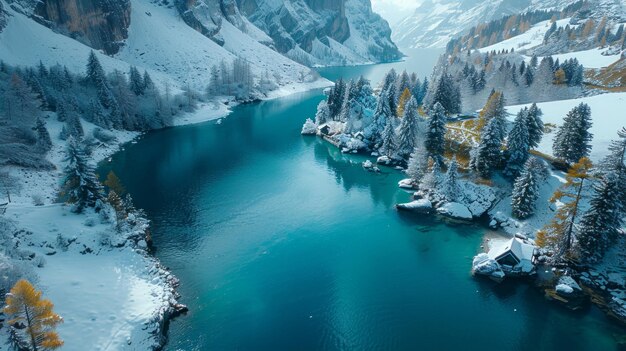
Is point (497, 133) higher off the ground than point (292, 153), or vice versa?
point (497, 133)

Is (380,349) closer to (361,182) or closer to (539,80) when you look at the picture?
(361,182)

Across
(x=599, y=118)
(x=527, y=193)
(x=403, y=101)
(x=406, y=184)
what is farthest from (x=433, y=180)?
(x=599, y=118)

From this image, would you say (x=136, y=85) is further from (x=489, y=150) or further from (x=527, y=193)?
(x=527, y=193)

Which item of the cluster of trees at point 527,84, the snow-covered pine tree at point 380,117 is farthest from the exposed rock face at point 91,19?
the cluster of trees at point 527,84

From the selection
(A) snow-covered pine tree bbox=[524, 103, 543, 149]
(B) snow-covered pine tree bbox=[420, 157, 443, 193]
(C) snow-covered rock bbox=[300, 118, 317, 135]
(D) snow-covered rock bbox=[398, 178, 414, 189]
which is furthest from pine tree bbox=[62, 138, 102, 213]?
(A) snow-covered pine tree bbox=[524, 103, 543, 149]

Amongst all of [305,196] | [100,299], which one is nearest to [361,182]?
[305,196]

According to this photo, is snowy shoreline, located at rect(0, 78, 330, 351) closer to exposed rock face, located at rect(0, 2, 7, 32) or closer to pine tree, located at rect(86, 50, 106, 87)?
pine tree, located at rect(86, 50, 106, 87)
